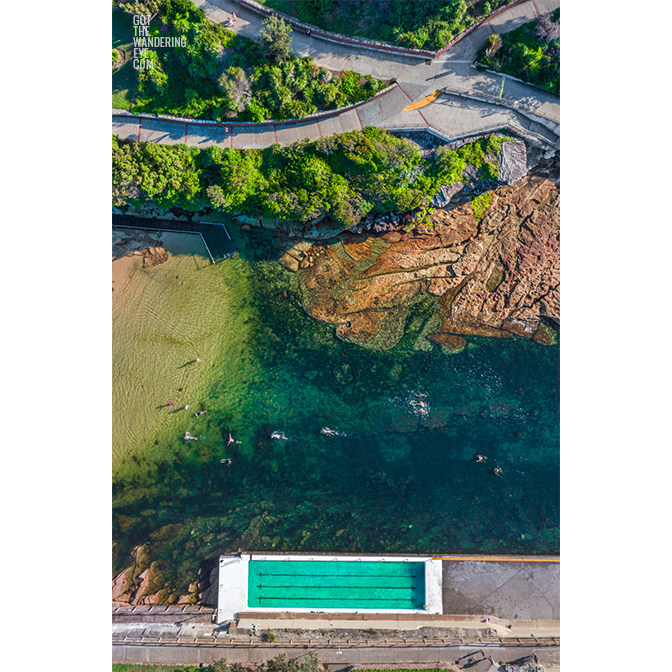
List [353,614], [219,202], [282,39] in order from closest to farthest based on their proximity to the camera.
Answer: [282,39], [219,202], [353,614]

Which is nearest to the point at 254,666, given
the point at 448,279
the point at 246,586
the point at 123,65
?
the point at 246,586

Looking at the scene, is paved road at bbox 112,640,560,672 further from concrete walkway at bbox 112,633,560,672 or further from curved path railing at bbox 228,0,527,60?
curved path railing at bbox 228,0,527,60

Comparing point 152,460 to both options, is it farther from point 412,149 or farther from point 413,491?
point 412,149

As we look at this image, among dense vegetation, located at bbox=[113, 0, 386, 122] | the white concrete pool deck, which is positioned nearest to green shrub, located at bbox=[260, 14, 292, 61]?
dense vegetation, located at bbox=[113, 0, 386, 122]

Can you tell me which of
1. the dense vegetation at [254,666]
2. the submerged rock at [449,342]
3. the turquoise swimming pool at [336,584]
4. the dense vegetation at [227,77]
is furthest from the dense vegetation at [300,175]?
the dense vegetation at [254,666]

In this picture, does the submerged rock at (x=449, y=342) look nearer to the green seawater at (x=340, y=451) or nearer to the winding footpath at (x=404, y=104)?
the green seawater at (x=340, y=451)

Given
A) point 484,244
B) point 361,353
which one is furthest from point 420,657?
point 484,244
